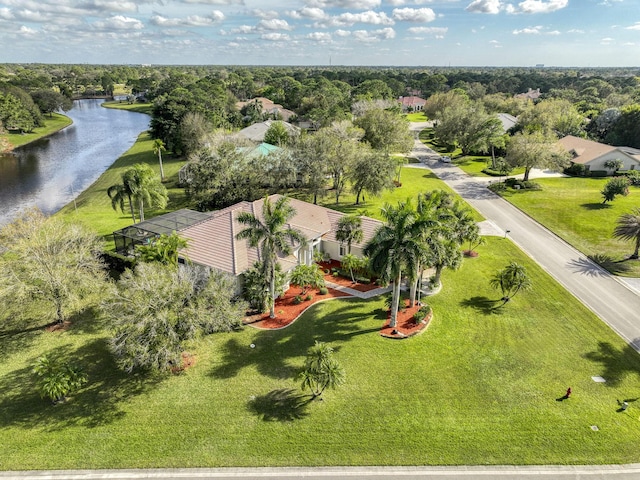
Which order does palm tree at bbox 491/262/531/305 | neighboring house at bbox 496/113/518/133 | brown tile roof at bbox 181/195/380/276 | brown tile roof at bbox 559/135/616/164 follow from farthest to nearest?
neighboring house at bbox 496/113/518/133 < brown tile roof at bbox 559/135/616/164 < brown tile roof at bbox 181/195/380/276 < palm tree at bbox 491/262/531/305

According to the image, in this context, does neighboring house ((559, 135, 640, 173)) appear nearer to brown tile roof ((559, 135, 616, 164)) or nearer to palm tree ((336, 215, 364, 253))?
brown tile roof ((559, 135, 616, 164))

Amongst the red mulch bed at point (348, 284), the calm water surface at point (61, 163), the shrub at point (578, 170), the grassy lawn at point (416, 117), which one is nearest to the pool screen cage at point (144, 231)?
the red mulch bed at point (348, 284)

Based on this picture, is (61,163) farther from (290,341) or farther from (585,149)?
(585,149)

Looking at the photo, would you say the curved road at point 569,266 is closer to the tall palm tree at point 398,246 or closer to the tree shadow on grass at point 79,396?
the tall palm tree at point 398,246

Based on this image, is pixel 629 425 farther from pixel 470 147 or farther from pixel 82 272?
pixel 470 147

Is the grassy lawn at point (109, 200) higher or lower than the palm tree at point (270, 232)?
lower

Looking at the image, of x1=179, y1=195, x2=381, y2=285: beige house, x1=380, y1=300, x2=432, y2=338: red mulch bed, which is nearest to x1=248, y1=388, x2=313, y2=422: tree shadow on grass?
x1=380, y1=300, x2=432, y2=338: red mulch bed
